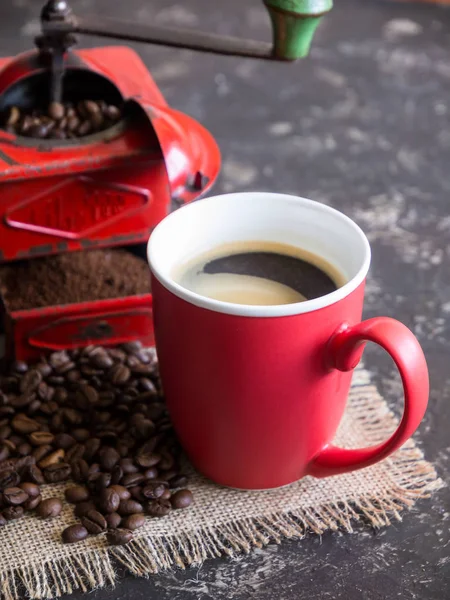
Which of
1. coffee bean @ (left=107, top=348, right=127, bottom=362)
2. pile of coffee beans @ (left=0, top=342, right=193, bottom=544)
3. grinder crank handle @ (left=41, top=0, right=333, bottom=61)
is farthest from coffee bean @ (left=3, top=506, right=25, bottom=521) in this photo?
grinder crank handle @ (left=41, top=0, right=333, bottom=61)

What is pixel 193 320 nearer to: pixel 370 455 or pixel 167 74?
pixel 370 455

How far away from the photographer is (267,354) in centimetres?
66

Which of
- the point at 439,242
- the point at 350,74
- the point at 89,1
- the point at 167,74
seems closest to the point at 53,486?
the point at 439,242

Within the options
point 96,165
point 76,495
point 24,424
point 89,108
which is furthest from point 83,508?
point 89,108

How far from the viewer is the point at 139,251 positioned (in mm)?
1044

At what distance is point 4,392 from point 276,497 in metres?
0.31

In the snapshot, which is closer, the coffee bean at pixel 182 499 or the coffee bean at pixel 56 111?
the coffee bean at pixel 182 499

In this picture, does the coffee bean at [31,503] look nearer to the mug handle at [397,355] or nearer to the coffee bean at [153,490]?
the coffee bean at [153,490]

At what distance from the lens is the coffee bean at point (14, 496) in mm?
721

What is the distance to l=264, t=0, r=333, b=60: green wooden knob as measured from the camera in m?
0.82

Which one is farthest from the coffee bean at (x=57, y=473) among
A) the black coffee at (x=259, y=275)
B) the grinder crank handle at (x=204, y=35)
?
the grinder crank handle at (x=204, y=35)

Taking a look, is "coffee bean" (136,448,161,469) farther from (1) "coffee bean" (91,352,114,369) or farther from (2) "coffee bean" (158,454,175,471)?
(1) "coffee bean" (91,352,114,369)

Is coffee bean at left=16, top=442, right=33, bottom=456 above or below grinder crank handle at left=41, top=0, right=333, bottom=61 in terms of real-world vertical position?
below

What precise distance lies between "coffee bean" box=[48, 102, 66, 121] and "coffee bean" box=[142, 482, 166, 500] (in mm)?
417
